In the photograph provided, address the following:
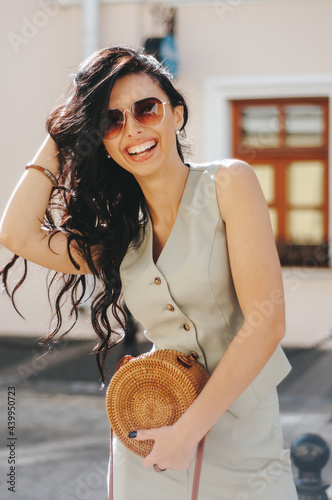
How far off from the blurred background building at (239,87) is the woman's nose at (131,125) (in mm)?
6745

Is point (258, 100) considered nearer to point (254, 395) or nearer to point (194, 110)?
point (194, 110)

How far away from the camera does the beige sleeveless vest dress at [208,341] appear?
5.74 feet

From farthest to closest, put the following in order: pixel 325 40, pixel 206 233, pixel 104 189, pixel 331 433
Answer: pixel 325 40 → pixel 331 433 → pixel 104 189 → pixel 206 233

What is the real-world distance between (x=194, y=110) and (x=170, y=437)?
24.5 ft

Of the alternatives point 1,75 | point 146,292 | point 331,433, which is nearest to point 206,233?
point 146,292

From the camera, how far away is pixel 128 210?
2002mm

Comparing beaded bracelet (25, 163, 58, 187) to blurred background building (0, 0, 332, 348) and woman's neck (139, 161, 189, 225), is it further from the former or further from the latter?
blurred background building (0, 0, 332, 348)

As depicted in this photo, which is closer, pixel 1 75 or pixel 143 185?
pixel 143 185

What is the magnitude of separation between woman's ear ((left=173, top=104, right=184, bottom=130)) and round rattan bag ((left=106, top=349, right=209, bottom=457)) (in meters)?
0.65

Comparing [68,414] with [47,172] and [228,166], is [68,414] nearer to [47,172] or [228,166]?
[47,172]

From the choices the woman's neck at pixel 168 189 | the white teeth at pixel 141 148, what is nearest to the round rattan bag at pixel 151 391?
the woman's neck at pixel 168 189

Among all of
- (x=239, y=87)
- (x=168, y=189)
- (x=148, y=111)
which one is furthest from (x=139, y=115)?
(x=239, y=87)

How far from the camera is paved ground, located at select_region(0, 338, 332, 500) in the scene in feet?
15.9

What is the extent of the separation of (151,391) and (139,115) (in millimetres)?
668
